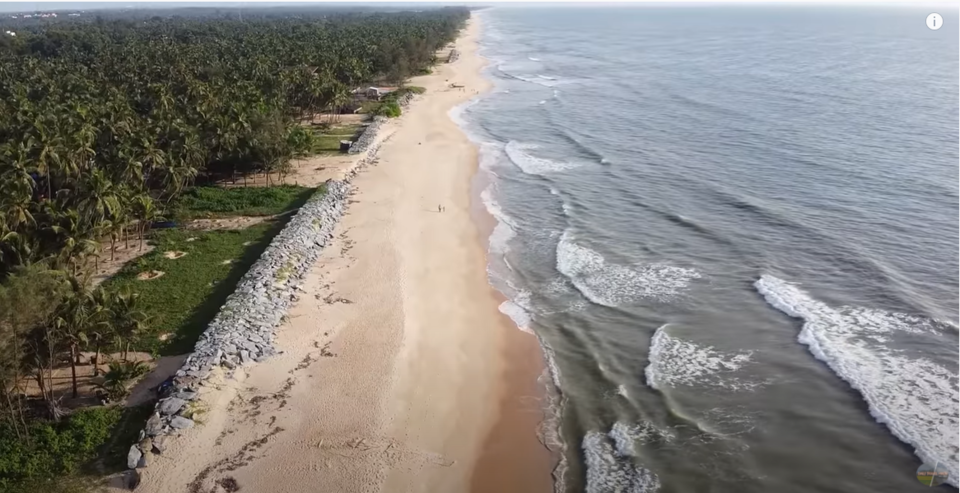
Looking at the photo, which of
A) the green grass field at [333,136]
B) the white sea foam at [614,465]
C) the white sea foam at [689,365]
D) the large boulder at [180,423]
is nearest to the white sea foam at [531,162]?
the green grass field at [333,136]

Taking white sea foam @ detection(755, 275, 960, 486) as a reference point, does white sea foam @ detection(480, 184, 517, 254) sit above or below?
above

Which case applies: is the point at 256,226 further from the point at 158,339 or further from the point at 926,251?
the point at 926,251

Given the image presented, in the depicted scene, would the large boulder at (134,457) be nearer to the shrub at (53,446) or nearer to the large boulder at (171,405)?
the shrub at (53,446)

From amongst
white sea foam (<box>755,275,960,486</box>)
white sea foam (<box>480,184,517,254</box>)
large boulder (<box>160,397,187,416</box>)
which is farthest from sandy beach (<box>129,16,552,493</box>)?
white sea foam (<box>755,275,960,486</box>)

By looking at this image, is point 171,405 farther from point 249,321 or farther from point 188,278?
point 188,278

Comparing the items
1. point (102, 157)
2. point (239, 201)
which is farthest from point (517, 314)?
point (102, 157)
